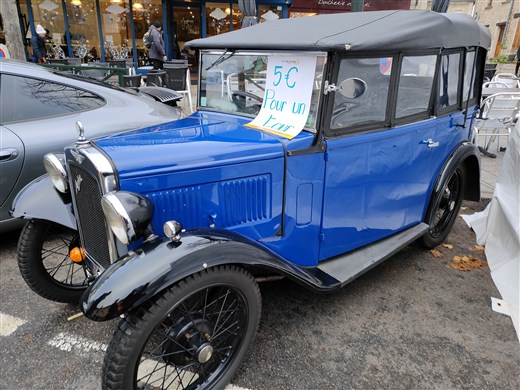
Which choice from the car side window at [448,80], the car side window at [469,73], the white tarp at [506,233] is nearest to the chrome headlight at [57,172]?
the car side window at [448,80]

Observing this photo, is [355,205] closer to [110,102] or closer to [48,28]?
[110,102]

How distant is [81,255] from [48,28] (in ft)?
42.3

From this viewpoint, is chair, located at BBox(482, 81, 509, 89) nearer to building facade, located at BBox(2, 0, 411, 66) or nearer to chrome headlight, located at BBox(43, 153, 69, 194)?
chrome headlight, located at BBox(43, 153, 69, 194)

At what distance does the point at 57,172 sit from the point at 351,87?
5.78 feet

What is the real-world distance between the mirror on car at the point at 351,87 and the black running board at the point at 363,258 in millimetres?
1088

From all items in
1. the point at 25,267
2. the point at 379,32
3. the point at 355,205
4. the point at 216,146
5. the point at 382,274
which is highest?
the point at 379,32

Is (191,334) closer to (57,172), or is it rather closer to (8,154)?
(57,172)

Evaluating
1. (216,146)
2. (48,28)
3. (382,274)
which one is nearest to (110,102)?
(216,146)

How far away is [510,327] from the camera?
8.32 ft

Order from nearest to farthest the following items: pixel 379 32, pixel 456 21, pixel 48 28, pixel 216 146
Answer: pixel 216 146 < pixel 379 32 < pixel 456 21 < pixel 48 28

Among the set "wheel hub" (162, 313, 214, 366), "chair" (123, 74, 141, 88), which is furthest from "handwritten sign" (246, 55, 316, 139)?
"chair" (123, 74, 141, 88)

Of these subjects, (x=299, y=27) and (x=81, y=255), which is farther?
(x=299, y=27)

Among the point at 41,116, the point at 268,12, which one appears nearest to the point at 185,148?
the point at 41,116

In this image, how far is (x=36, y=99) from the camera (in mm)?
3275
